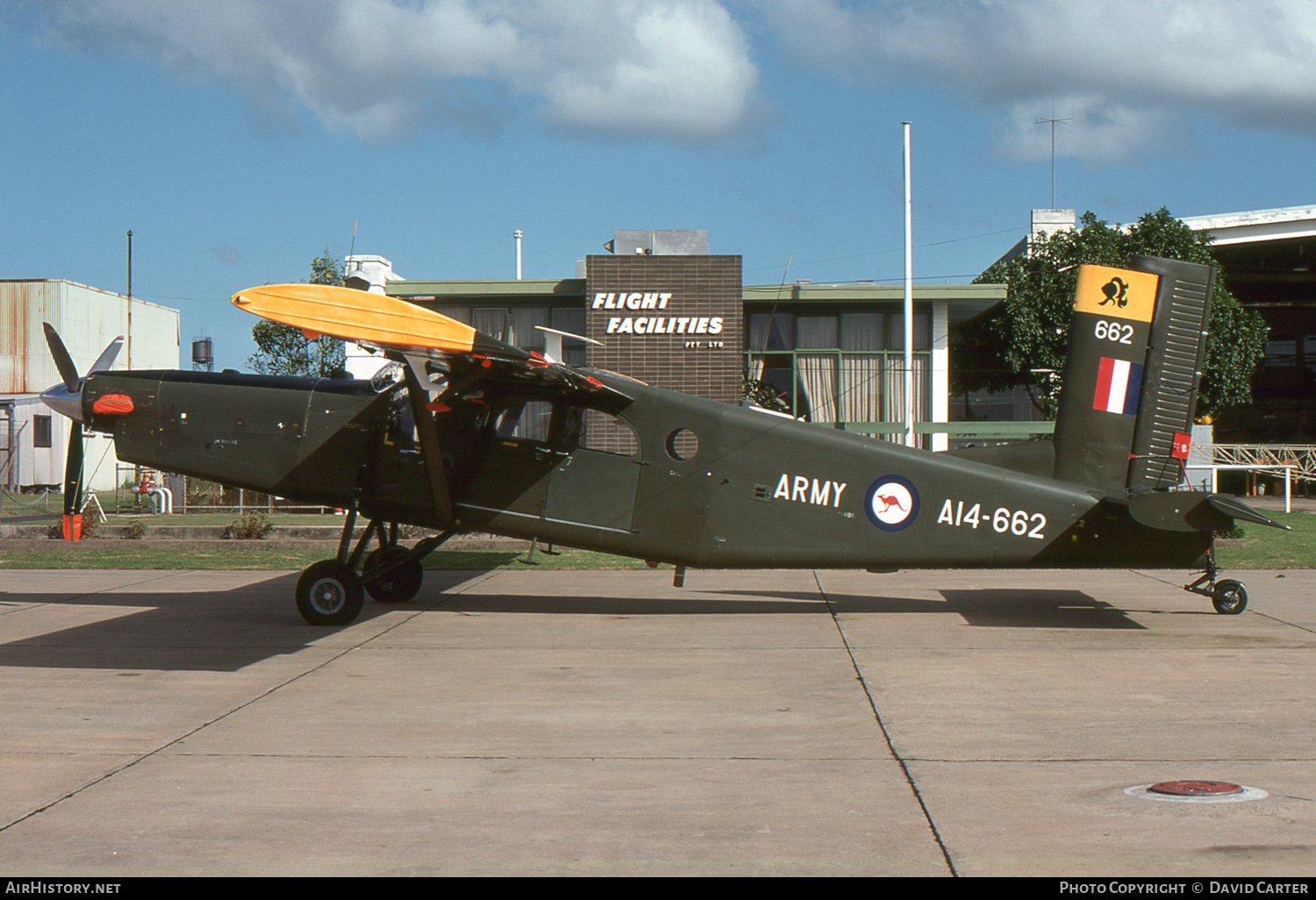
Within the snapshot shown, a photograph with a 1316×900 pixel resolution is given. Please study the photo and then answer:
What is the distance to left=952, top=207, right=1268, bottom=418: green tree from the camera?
104 ft

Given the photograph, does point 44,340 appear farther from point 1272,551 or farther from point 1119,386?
point 1119,386

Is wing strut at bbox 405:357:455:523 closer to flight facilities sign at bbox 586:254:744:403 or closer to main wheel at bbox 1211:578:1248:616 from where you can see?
main wheel at bbox 1211:578:1248:616

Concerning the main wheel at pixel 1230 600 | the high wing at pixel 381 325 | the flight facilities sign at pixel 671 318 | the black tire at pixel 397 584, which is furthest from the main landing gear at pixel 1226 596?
the flight facilities sign at pixel 671 318

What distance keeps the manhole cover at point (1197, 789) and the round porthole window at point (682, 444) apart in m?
5.86

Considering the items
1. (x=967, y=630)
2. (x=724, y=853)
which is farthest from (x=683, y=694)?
(x=967, y=630)

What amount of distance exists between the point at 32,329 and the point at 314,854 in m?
49.0

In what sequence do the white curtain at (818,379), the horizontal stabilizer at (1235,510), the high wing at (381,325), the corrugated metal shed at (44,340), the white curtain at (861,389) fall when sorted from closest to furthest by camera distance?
the high wing at (381,325), the horizontal stabilizer at (1235,510), the white curtain at (818,379), the white curtain at (861,389), the corrugated metal shed at (44,340)

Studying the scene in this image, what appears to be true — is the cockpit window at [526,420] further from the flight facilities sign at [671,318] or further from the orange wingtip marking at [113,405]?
the flight facilities sign at [671,318]

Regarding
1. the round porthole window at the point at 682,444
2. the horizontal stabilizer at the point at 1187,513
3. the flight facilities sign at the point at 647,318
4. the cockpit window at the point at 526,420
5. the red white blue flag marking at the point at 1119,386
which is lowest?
the horizontal stabilizer at the point at 1187,513

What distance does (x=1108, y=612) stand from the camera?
36.0 ft

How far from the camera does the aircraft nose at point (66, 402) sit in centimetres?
988

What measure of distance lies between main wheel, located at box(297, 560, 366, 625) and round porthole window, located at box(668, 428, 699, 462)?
332cm

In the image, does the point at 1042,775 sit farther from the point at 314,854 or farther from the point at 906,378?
the point at 906,378

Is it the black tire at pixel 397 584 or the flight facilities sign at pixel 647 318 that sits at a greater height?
the flight facilities sign at pixel 647 318
